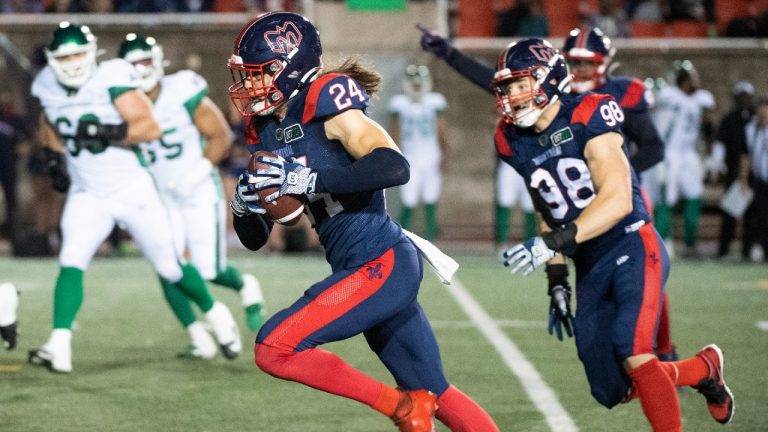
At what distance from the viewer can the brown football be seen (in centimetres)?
341

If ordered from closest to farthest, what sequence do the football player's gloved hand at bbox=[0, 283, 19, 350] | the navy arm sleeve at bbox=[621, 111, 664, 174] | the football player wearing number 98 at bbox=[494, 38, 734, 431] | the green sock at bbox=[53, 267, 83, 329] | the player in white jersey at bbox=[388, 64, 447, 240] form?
the football player wearing number 98 at bbox=[494, 38, 734, 431], the navy arm sleeve at bbox=[621, 111, 664, 174], the football player's gloved hand at bbox=[0, 283, 19, 350], the green sock at bbox=[53, 267, 83, 329], the player in white jersey at bbox=[388, 64, 447, 240]

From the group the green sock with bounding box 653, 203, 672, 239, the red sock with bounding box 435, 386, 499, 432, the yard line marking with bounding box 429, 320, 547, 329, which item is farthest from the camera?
the green sock with bounding box 653, 203, 672, 239

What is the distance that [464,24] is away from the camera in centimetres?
1407

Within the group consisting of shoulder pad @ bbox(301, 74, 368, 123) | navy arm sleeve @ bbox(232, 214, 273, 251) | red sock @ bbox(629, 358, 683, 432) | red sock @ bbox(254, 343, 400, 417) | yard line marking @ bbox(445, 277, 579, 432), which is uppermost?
shoulder pad @ bbox(301, 74, 368, 123)

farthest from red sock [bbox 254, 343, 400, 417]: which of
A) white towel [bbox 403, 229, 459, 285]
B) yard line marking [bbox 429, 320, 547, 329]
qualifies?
yard line marking [bbox 429, 320, 547, 329]

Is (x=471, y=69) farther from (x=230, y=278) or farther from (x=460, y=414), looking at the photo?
(x=460, y=414)

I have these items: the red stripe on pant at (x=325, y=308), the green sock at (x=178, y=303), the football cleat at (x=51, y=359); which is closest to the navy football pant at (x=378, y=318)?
the red stripe on pant at (x=325, y=308)

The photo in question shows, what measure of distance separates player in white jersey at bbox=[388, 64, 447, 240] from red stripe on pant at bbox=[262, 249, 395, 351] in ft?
28.5

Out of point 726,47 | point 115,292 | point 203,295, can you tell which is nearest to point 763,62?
point 726,47

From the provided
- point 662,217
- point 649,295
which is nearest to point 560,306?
point 649,295

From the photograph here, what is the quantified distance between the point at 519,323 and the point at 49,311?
312 cm

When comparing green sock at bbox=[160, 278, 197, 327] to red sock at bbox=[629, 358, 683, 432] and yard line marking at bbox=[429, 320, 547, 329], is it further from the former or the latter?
red sock at bbox=[629, 358, 683, 432]

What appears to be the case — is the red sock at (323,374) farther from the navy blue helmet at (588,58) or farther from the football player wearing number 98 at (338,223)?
the navy blue helmet at (588,58)

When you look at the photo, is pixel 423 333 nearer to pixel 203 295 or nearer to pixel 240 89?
pixel 240 89
